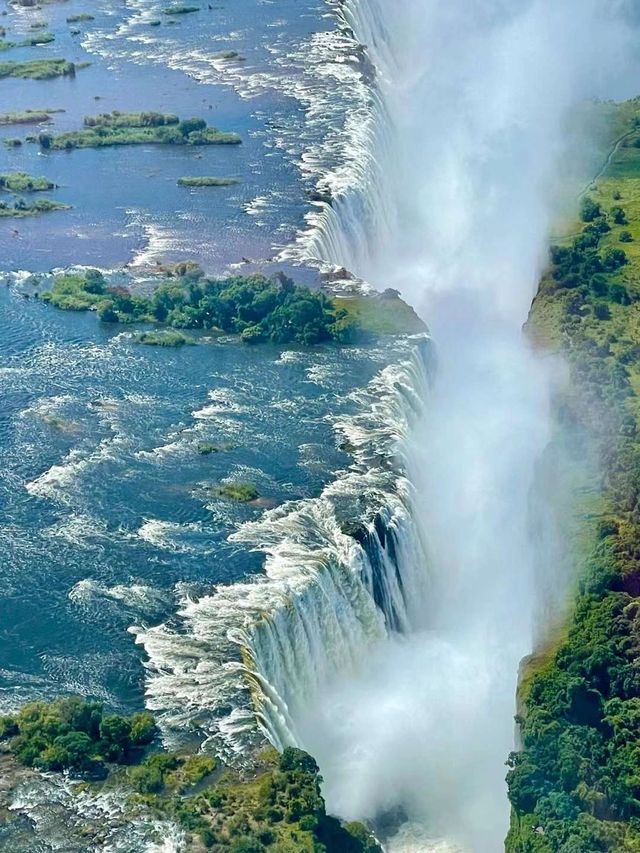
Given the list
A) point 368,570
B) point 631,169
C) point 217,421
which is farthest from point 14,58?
point 368,570

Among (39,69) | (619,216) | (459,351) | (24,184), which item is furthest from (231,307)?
(39,69)

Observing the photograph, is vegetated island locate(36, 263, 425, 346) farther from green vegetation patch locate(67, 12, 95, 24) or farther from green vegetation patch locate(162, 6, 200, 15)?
green vegetation patch locate(162, 6, 200, 15)

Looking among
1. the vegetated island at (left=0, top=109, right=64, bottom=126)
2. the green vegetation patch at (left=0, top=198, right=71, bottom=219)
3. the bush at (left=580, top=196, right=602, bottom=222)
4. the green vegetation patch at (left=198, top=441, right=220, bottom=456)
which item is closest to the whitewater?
the bush at (left=580, top=196, right=602, bottom=222)

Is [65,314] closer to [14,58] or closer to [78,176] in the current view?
[78,176]

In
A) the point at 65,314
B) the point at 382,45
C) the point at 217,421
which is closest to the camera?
the point at 217,421

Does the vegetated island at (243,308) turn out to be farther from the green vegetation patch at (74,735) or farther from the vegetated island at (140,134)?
the green vegetation patch at (74,735)

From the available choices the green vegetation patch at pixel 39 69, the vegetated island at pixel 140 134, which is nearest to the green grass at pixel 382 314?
the vegetated island at pixel 140 134
